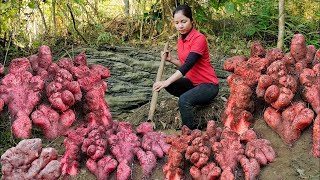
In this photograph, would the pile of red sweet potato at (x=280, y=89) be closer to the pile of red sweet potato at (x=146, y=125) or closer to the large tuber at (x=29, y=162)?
the pile of red sweet potato at (x=146, y=125)

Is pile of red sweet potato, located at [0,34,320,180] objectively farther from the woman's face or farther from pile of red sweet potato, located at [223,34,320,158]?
the woman's face

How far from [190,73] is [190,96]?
322mm

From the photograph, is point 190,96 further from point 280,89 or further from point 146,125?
point 280,89

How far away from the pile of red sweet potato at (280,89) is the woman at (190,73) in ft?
1.06

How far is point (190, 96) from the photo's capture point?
13.9ft

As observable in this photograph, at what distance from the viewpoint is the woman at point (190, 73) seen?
419 centimetres

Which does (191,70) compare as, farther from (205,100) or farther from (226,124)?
(226,124)

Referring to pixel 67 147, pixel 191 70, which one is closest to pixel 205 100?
pixel 191 70

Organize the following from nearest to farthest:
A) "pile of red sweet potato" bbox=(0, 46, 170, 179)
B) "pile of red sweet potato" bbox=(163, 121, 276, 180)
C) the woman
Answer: "pile of red sweet potato" bbox=(163, 121, 276, 180) → "pile of red sweet potato" bbox=(0, 46, 170, 179) → the woman

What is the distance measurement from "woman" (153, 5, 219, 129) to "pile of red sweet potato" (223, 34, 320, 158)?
324 mm

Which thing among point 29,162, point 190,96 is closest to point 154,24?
point 190,96

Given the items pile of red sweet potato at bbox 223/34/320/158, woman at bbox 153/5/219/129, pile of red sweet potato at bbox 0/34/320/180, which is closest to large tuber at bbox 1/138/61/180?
pile of red sweet potato at bbox 0/34/320/180

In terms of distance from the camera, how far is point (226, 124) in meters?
4.00

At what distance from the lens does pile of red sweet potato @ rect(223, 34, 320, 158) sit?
11.5 feet
